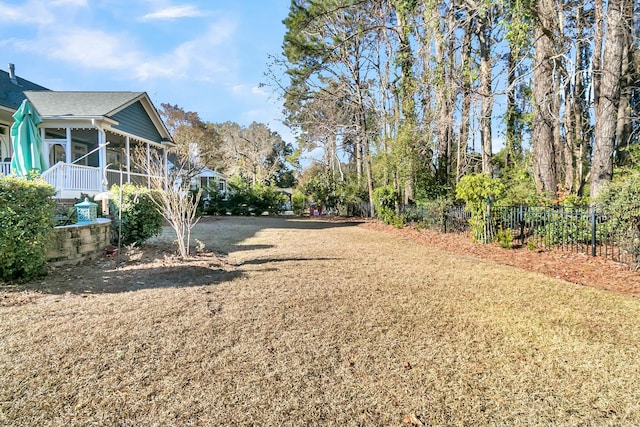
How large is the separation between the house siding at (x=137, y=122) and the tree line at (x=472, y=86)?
23.5 ft

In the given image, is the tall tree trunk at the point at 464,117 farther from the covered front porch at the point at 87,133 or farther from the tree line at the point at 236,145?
the tree line at the point at 236,145

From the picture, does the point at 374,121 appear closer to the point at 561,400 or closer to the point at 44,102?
the point at 44,102

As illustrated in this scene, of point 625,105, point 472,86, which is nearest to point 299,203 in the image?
point 472,86

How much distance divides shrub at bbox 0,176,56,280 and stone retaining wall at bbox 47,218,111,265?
616mm

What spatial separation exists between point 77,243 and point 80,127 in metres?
9.26

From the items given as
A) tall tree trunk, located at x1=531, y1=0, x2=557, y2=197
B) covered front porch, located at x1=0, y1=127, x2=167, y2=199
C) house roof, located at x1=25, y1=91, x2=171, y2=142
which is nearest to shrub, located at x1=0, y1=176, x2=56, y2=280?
covered front porch, located at x1=0, y1=127, x2=167, y2=199

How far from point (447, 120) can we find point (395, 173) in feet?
10.3

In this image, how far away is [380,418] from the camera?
219cm

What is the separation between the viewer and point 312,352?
3.01 m

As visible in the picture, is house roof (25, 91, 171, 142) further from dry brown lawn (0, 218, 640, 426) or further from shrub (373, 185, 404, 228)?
shrub (373, 185, 404, 228)

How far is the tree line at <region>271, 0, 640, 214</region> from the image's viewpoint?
8.88 metres

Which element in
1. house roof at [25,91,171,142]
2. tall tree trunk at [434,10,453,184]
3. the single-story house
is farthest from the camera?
house roof at [25,91,171,142]

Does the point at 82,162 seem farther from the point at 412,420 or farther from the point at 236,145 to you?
the point at 236,145

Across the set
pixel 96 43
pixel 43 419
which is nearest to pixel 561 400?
pixel 43 419
